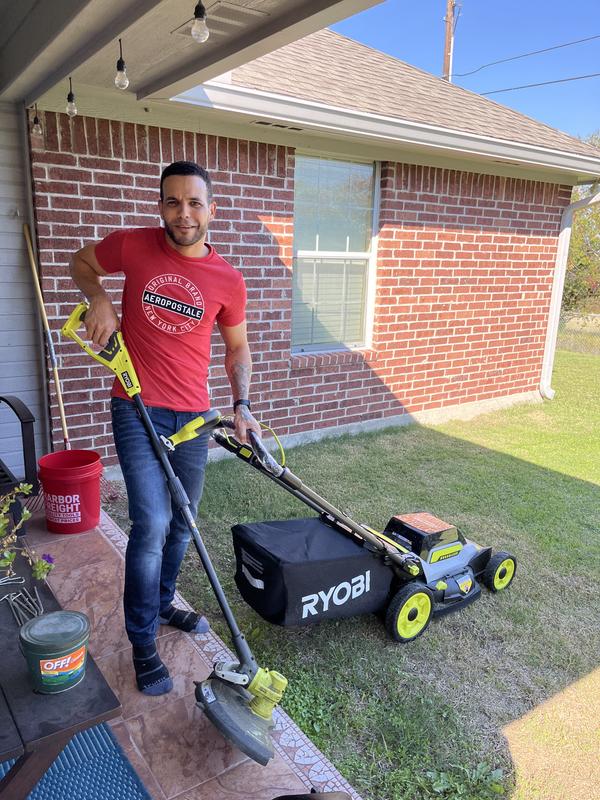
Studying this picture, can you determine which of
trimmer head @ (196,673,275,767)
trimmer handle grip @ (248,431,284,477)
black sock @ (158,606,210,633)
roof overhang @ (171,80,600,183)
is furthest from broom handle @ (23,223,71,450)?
trimmer head @ (196,673,275,767)

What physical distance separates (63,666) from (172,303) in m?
1.25

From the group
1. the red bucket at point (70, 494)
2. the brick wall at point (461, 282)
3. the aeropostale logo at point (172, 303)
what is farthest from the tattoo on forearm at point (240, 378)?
the brick wall at point (461, 282)

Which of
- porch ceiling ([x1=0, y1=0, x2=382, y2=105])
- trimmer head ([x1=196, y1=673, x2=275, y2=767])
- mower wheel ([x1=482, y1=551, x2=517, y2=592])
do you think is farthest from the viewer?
mower wheel ([x1=482, y1=551, x2=517, y2=592])

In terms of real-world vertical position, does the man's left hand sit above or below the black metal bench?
above

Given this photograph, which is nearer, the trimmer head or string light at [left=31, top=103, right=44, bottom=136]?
the trimmer head

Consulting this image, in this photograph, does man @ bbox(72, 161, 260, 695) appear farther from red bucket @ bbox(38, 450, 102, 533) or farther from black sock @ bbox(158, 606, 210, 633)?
red bucket @ bbox(38, 450, 102, 533)

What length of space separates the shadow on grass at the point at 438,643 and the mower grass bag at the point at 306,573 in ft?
0.88

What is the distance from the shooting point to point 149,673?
7.58ft

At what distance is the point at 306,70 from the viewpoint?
497 cm

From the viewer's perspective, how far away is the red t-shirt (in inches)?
88.8

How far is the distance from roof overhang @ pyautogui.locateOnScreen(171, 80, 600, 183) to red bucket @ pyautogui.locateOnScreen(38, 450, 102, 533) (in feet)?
7.60

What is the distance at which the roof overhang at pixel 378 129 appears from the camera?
3.94 m

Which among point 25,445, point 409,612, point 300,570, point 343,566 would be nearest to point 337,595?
point 343,566

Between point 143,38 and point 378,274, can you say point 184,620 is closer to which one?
point 143,38
